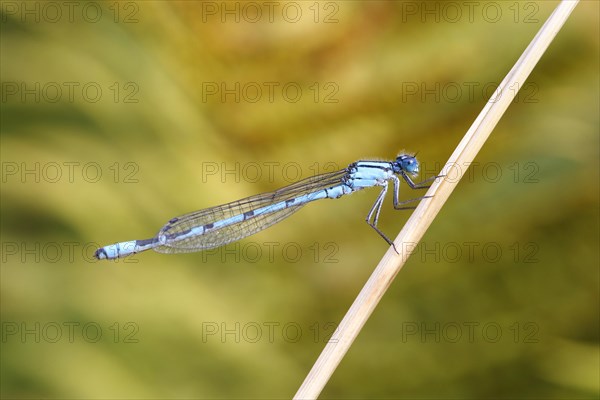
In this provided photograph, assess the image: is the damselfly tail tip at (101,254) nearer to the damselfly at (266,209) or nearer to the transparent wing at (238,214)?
the damselfly at (266,209)

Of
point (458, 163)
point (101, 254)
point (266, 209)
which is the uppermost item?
point (266, 209)

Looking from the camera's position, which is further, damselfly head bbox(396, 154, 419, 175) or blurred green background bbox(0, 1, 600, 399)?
damselfly head bbox(396, 154, 419, 175)

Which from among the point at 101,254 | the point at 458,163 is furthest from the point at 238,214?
the point at 458,163

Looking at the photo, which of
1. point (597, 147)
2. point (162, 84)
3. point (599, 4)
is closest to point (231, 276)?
point (162, 84)

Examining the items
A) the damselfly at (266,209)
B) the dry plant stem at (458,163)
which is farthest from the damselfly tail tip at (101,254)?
the dry plant stem at (458,163)

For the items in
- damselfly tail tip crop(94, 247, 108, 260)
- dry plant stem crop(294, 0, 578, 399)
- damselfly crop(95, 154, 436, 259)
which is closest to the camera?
dry plant stem crop(294, 0, 578, 399)

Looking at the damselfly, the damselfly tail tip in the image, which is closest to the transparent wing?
the damselfly

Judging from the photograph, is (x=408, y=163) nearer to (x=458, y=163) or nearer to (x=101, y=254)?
(x=458, y=163)

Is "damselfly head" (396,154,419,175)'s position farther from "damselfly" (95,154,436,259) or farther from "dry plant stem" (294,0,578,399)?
"dry plant stem" (294,0,578,399)
